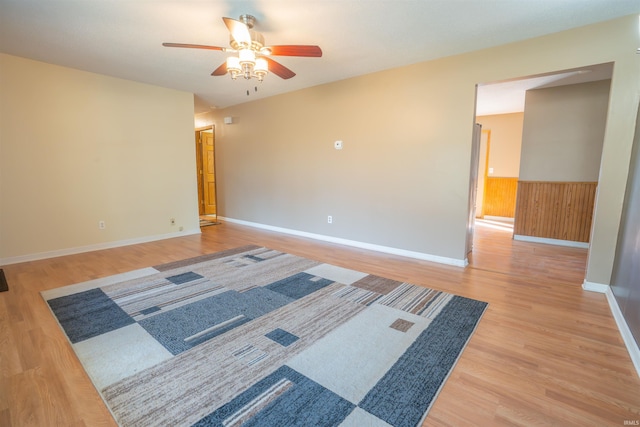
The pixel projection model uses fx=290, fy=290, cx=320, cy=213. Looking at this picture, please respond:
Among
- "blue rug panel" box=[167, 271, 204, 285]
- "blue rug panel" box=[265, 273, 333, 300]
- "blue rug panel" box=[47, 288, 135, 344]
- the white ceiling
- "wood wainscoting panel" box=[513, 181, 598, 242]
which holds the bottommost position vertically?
"blue rug panel" box=[47, 288, 135, 344]

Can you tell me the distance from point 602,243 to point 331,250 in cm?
305

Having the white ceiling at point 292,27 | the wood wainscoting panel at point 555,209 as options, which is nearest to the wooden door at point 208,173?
the white ceiling at point 292,27

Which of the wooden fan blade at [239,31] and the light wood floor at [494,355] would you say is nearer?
the light wood floor at [494,355]

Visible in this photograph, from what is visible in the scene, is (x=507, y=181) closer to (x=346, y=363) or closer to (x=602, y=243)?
(x=602, y=243)

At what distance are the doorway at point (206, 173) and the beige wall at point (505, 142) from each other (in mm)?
6794

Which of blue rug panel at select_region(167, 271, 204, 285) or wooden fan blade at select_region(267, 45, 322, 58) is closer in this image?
wooden fan blade at select_region(267, 45, 322, 58)

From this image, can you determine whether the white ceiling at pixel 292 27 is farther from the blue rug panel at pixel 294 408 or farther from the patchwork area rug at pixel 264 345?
the blue rug panel at pixel 294 408

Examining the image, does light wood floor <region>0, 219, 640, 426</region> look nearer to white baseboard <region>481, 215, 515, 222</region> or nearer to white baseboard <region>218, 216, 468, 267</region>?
white baseboard <region>218, 216, 468, 267</region>

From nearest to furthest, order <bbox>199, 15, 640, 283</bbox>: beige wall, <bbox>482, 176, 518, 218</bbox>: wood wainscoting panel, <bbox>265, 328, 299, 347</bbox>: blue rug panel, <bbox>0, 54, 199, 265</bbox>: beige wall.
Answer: <bbox>265, 328, 299, 347</bbox>: blue rug panel
<bbox>199, 15, 640, 283</bbox>: beige wall
<bbox>0, 54, 199, 265</bbox>: beige wall
<bbox>482, 176, 518, 218</bbox>: wood wainscoting panel

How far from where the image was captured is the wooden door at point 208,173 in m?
7.33

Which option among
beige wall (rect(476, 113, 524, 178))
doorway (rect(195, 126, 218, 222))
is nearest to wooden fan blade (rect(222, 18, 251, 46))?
doorway (rect(195, 126, 218, 222))

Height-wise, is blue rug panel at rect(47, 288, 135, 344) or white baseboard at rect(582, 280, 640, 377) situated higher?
white baseboard at rect(582, 280, 640, 377)

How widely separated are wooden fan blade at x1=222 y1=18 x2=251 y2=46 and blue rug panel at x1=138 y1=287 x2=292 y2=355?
7.33ft

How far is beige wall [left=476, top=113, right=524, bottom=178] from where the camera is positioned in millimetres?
6750
